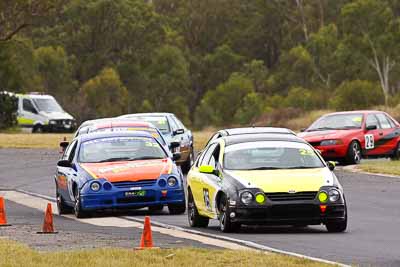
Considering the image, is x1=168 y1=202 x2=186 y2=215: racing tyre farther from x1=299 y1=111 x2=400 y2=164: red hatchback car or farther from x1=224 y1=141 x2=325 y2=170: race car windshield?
x1=299 y1=111 x2=400 y2=164: red hatchback car

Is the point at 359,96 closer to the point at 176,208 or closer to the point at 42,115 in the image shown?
the point at 42,115

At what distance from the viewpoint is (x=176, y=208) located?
20.5 m

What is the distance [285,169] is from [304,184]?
2.08 feet

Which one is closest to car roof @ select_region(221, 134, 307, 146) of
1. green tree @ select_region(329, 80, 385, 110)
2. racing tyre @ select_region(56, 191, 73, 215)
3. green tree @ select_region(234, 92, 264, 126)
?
racing tyre @ select_region(56, 191, 73, 215)

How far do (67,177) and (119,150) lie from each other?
3.14 ft

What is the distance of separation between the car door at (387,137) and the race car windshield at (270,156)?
1616 cm

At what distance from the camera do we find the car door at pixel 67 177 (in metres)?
20.7

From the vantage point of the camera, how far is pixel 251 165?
56.1 ft

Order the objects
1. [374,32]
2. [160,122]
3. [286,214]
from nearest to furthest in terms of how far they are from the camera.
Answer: [286,214] < [160,122] < [374,32]

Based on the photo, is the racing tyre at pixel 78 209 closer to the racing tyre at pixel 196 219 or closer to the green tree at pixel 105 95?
the racing tyre at pixel 196 219

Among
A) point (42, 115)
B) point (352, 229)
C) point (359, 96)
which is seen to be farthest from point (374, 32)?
point (352, 229)

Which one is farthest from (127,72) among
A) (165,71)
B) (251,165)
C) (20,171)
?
(251,165)

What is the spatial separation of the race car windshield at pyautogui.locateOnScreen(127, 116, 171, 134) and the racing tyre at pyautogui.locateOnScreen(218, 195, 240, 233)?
580 inches

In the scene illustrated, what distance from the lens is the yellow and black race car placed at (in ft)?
52.7
